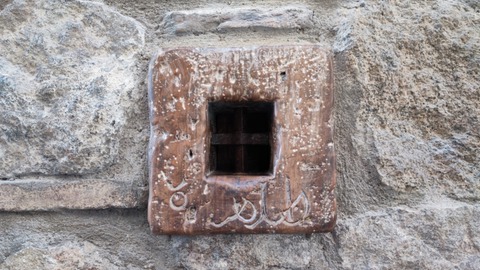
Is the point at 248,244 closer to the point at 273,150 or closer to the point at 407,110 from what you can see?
the point at 273,150

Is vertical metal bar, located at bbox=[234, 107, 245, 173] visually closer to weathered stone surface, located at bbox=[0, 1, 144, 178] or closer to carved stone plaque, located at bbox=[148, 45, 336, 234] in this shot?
carved stone plaque, located at bbox=[148, 45, 336, 234]

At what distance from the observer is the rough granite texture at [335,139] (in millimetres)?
639

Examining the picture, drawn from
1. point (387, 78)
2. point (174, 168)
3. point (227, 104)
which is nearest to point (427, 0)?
point (387, 78)

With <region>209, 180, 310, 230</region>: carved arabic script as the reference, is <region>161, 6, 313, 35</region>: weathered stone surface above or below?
above

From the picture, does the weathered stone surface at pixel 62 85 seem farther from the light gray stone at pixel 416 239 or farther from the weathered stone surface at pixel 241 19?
the light gray stone at pixel 416 239

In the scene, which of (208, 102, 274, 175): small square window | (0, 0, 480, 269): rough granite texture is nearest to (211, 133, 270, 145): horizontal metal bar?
(208, 102, 274, 175): small square window

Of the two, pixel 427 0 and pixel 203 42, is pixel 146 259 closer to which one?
pixel 203 42

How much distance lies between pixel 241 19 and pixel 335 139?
252mm

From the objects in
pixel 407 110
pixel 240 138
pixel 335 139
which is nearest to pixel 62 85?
pixel 240 138

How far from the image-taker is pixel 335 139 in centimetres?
66

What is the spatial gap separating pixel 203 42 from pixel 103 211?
0.33 metres

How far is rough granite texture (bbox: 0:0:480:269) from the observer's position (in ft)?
2.10

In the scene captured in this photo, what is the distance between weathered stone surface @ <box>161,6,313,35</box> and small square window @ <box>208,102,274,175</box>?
0.14 metres

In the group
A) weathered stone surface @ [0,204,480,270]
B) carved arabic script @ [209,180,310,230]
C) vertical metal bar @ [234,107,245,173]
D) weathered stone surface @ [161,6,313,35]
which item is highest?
weathered stone surface @ [161,6,313,35]
